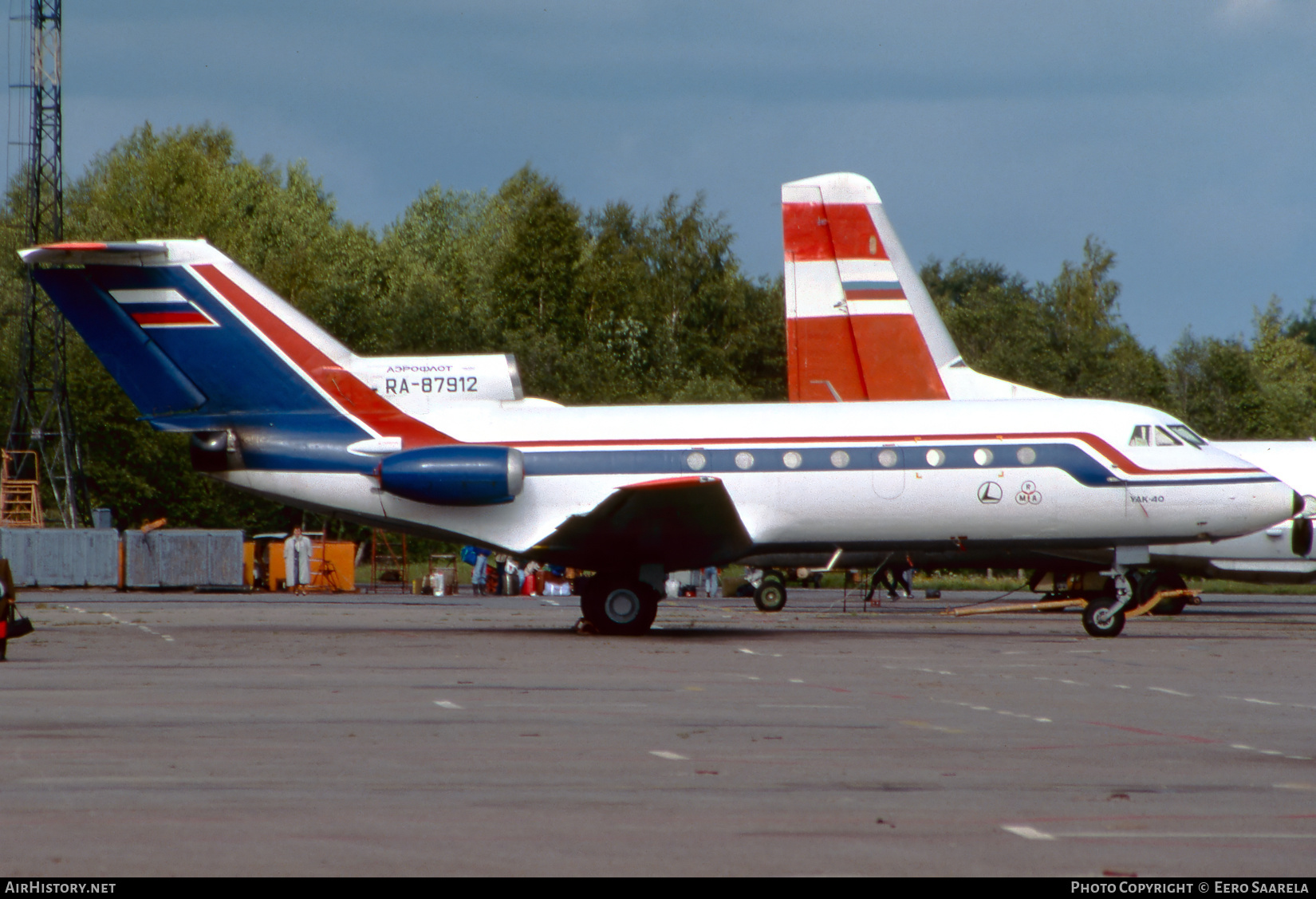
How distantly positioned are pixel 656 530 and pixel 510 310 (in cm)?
5089

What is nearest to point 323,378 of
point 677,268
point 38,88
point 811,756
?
point 811,756

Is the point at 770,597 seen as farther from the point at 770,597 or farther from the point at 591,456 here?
the point at 591,456

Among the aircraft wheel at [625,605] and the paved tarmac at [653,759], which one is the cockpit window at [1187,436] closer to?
the paved tarmac at [653,759]

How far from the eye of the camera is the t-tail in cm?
2056

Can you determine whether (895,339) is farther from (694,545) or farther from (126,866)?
(126,866)

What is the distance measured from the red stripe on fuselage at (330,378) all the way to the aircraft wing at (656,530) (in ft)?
7.55

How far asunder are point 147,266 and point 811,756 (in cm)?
1431

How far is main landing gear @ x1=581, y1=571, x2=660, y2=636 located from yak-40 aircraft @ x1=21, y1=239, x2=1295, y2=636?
0.02 metres

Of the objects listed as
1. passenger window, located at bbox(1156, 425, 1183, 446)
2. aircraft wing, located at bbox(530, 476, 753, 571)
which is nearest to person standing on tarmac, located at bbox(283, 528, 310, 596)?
aircraft wing, located at bbox(530, 476, 753, 571)

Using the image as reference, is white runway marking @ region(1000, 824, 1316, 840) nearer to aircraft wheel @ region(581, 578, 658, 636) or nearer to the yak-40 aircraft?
the yak-40 aircraft

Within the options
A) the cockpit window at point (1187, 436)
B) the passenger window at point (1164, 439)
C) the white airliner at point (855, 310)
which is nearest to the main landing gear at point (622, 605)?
the white airliner at point (855, 310)

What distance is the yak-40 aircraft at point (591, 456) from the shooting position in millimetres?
20516

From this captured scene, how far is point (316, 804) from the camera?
7.54 m

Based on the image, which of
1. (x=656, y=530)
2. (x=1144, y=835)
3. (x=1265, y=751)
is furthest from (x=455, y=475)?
(x=1144, y=835)
